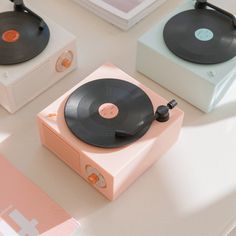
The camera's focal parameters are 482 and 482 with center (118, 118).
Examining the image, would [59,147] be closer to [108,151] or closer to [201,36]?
[108,151]

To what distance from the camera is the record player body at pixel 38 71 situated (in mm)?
937

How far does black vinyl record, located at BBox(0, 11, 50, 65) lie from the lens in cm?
96

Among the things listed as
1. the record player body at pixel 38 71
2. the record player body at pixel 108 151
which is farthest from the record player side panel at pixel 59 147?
the record player body at pixel 38 71

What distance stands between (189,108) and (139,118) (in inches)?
7.1

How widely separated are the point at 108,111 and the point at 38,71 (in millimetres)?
186

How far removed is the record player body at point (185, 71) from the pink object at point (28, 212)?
1.18 feet

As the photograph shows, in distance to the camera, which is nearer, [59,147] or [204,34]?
[59,147]

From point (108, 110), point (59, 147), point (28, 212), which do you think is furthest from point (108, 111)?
point (28, 212)

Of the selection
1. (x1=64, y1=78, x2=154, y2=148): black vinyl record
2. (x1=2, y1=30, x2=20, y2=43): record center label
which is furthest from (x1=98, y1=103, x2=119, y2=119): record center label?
(x1=2, y1=30, x2=20, y2=43): record center label

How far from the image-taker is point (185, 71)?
97 cm

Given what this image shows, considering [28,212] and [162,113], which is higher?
[162,113]

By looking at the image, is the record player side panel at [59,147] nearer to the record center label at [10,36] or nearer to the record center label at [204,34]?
the record center label at [10,36]

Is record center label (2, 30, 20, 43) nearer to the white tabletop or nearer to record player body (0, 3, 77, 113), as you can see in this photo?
record player body (0, 3, 77, 113)

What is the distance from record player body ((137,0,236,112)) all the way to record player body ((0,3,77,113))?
16 centimetres
